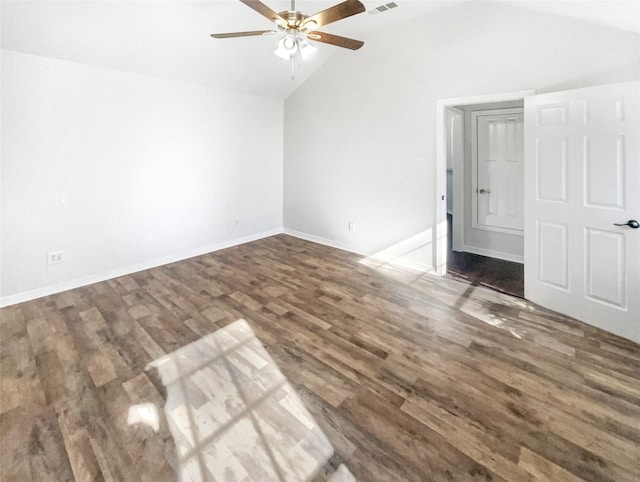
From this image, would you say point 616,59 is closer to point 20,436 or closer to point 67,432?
point 67,432

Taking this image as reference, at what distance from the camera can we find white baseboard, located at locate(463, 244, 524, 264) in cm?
461

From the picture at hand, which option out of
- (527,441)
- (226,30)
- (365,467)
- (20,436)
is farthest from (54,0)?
(527,441)

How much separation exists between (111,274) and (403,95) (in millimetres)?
4480

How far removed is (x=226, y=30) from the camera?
3.65 metres

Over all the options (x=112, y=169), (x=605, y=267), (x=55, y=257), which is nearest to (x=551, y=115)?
(x=605, y=267)

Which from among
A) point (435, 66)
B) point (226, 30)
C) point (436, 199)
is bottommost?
point (436, 199)

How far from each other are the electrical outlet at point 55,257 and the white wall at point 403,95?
3530mm

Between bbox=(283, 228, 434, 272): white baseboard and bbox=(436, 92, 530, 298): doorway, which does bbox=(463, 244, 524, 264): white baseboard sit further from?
bbox=(283, 228, 434, 272): white baseboard

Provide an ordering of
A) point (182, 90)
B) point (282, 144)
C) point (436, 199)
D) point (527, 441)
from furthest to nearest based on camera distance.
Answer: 1. point (282, 144)
2. point (182, 90)
3. point (436, 199)
4. point (527, 441)

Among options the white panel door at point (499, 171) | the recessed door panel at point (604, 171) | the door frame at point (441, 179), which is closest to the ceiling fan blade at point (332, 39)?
the door frame at point (441, 179)

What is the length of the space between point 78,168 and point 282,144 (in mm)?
3319

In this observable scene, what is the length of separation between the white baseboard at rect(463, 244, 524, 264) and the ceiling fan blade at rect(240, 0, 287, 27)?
4.30 metres

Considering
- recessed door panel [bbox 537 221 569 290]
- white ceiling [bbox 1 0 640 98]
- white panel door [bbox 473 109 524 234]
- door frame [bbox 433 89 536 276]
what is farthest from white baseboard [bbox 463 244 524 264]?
white ceiling [bbox 1 0 640 98]

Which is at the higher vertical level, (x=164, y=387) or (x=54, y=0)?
(x=54, y=0)
